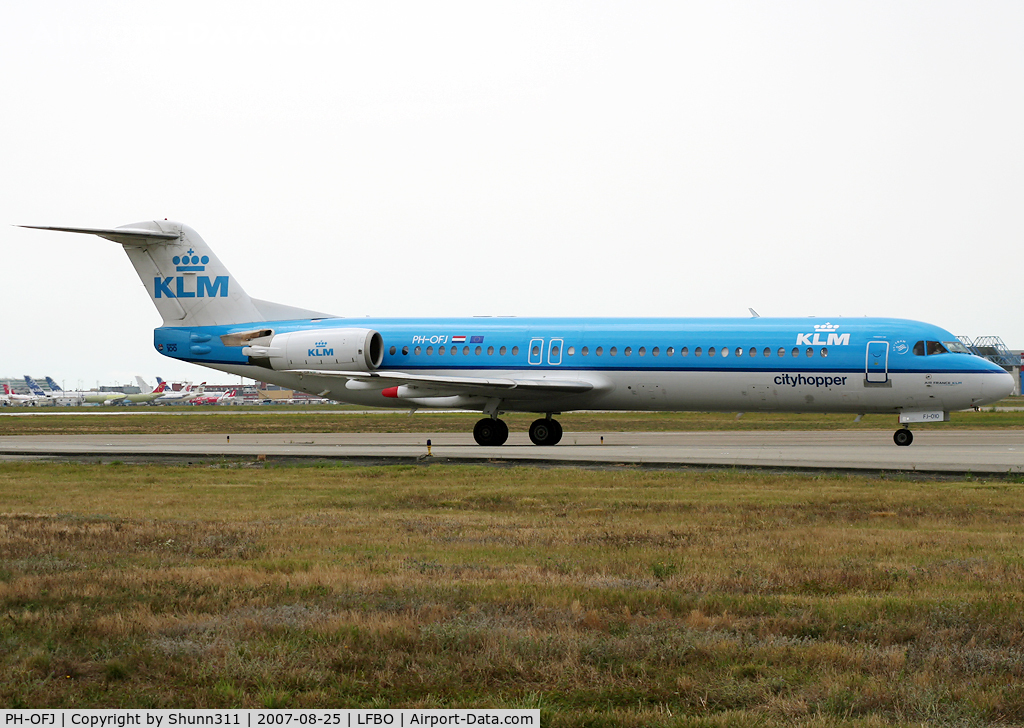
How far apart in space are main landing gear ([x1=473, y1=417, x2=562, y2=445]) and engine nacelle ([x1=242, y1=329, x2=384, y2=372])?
402 cm

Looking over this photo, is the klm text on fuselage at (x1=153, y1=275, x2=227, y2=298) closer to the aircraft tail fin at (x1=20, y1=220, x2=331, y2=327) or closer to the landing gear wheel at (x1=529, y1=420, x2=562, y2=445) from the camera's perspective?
the aircraft tail fin at (x1=20, y1=220, x2=331, y2=327)

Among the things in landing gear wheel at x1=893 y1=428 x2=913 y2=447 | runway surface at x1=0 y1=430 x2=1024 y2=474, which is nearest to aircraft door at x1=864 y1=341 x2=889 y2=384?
runway surface at x1=0 y1=430 x2=1024 y2=474

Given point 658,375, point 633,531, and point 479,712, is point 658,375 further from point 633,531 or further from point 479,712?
point 479,712

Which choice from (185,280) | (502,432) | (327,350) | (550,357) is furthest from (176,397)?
(550,357)

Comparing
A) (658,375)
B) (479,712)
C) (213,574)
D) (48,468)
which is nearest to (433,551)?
(213,574)

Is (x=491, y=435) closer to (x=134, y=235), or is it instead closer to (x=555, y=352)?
(x=555, y=352)

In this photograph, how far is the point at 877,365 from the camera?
28.6 meters

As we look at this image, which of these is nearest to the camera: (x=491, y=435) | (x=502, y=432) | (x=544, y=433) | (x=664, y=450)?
(x=664, y=450)

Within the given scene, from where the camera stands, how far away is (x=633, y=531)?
480 inches

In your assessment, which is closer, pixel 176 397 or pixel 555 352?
pixel 555 352

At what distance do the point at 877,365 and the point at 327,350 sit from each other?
16.4 meters

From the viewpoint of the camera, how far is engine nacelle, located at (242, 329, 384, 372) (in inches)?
1275

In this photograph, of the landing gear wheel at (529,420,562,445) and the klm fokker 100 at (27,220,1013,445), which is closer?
the klm fokker 100 at (27,220,1013,445)

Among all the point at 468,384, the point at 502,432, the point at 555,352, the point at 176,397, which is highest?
the point at 555,352
